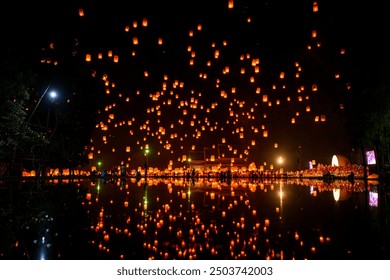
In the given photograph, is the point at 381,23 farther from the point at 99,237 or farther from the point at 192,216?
the point at 99,237

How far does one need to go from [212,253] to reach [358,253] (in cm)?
178

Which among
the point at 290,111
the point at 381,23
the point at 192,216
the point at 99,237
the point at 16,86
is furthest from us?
the point at 290,111

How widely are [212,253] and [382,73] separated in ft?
74.6

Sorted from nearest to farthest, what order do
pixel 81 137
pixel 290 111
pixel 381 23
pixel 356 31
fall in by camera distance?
1. pixel 381 23
2. pixel 356 31
3. pixel 81 137
4. pixel 290 111

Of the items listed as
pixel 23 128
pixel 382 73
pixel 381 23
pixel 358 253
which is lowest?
pixel 358 253

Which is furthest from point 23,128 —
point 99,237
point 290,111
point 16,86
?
point 290,111

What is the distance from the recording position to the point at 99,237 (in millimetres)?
6230

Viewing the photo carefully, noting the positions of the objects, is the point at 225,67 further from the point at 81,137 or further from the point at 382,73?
the point at 81,137

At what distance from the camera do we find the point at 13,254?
16.4ft

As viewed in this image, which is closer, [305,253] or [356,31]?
[305,253]
